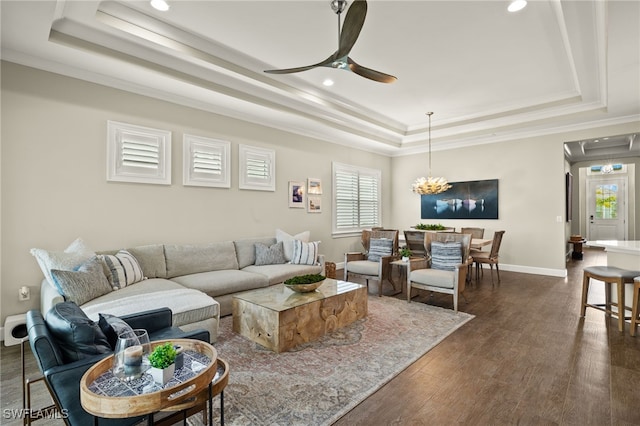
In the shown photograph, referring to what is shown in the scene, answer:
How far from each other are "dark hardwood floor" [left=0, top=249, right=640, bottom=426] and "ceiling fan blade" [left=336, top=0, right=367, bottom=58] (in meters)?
2.91

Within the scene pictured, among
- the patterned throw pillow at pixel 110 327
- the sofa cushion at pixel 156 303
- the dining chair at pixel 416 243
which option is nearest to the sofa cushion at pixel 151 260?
the sofa cushion at pixel 156 303

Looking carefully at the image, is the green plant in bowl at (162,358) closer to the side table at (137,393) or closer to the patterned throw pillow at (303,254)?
the side table at (137,393)

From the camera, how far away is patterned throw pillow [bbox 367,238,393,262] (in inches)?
212

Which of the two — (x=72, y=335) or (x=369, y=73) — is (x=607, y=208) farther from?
(x=72, y=335)

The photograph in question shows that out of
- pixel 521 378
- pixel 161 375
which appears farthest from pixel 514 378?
pixel 161 375

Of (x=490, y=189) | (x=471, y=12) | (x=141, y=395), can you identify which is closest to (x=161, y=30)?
(x=471, y=12)

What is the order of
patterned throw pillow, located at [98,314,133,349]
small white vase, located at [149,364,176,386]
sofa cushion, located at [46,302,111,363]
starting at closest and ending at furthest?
small white vase, located at [149,364,176,386]
sofa cushion, located at [46,302,111,363]
patterned throw pillow, located at [98,314,133,349]

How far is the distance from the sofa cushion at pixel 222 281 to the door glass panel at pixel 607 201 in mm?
12242

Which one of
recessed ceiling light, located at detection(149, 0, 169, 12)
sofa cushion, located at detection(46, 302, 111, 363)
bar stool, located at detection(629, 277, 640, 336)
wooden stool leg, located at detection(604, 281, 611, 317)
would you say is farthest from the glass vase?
wooden stool leg, located at detection(604, 281, 611, 317)

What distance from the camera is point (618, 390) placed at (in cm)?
238

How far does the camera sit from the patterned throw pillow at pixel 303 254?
526cm

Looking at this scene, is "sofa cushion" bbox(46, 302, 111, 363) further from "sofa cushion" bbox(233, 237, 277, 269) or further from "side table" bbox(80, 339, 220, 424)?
"sofa cushion" bbox(233, 237, 277, 269)

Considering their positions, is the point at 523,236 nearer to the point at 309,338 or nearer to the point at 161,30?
the point at 309,338

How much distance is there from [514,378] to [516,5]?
345 centimetres
